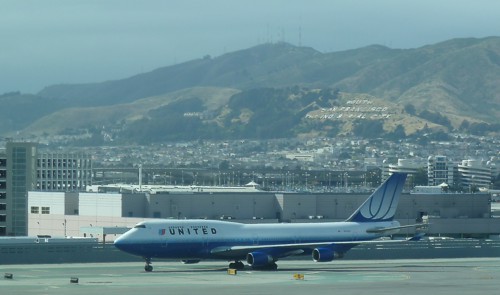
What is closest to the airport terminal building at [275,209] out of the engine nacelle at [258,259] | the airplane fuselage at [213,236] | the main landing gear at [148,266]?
the airplane fuselage at [213,236]

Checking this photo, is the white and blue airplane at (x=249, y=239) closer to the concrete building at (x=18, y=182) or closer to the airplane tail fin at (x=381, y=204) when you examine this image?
the airplane tail fin at (x=381, y=204)

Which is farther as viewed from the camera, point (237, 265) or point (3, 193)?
point (3, 193)

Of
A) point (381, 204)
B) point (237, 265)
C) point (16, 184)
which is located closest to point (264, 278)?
point (237, 265)

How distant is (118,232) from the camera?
126250mm

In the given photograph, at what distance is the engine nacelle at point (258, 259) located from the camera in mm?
99250

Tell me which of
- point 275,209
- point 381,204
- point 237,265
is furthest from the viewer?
point 275,209

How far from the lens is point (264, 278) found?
3585 inches

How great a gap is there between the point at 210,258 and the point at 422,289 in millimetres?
22227

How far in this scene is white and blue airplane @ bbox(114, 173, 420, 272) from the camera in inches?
3868

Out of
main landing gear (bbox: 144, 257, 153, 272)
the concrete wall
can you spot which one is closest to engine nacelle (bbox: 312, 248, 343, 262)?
main landing gear (bbox: 144, 257, 153, 272)

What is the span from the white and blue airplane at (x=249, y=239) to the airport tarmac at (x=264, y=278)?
1.09 meters

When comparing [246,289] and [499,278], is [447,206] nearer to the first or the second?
[499,278]

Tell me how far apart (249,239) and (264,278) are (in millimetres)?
10862

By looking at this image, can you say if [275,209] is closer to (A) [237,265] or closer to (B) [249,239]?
(B) [249,239]
